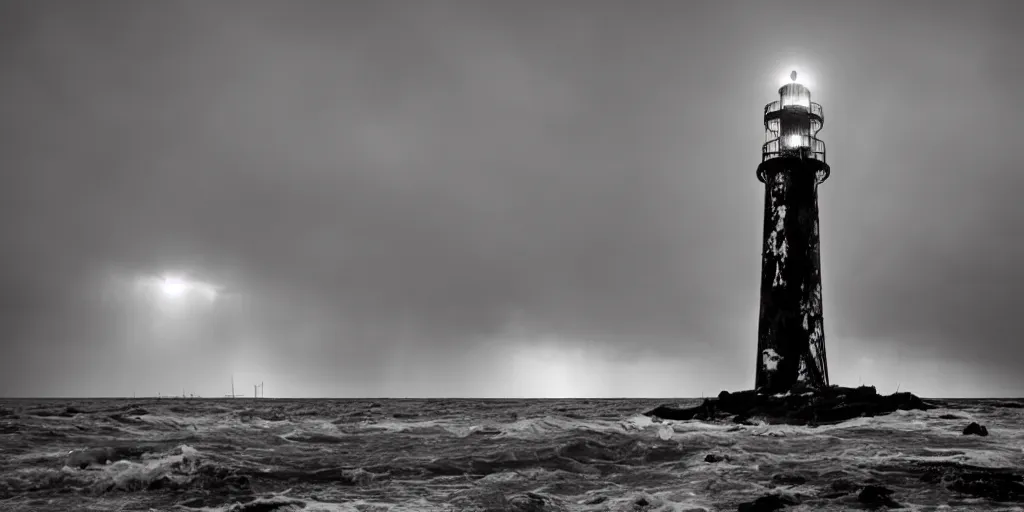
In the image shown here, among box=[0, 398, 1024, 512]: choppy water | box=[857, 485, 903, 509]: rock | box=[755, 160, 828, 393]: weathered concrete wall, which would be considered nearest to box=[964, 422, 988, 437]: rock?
box=[0, 398, 1024, 512]: choppy water

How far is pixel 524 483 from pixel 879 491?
5.06m

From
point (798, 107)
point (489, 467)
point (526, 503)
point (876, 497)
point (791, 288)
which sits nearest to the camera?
point (876, 497)

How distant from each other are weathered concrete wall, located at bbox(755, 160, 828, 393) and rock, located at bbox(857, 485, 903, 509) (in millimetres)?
14524

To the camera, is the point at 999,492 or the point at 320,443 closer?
the point at 999,492

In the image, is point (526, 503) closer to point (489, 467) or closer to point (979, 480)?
point (489, 467)

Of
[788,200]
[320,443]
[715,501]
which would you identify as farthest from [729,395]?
[715,501]

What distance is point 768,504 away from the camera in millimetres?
9070

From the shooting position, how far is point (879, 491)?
31.2 ft

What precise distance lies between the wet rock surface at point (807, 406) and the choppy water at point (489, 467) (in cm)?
216

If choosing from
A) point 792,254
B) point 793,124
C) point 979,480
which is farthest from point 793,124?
point 979,480

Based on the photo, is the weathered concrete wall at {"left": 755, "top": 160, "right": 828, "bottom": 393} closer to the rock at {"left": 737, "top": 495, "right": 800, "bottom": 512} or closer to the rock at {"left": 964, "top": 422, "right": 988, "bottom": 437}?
the rock at {"left": 964, "top": 422, "right": 988, "bottom": 437}

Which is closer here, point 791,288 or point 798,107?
point 791,288

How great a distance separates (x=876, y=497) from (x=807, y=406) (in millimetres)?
14040

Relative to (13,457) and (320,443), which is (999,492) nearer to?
(320,443)
